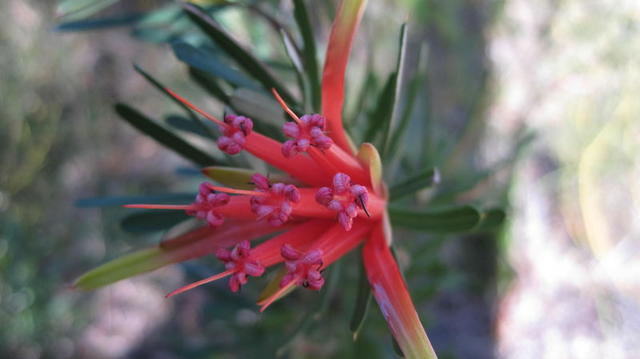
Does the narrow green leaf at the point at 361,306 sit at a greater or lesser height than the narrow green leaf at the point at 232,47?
lesser

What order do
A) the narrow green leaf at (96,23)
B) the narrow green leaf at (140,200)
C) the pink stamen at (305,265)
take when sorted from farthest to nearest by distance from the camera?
the narrow green leaf at (96,23)
the narrow green leaf at (140,200)
the pink stamen at (305,265)

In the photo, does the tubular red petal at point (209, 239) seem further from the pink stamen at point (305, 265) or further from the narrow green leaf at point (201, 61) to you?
the narrow green leaf at point (201, 61)

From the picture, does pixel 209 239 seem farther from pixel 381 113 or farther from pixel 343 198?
pixel 381 113

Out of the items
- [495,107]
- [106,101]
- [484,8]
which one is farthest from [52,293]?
[484,8]

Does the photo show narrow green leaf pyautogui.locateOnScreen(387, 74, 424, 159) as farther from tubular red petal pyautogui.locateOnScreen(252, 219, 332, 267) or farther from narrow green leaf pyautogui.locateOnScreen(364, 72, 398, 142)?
tubular red petal pyautogui.locateOnScreen(252, 219, 332, 267)

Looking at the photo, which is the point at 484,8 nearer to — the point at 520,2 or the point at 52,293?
the point at 520,2

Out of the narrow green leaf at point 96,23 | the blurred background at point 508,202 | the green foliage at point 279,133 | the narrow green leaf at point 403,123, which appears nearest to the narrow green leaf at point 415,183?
the green foliage at point 279,133
